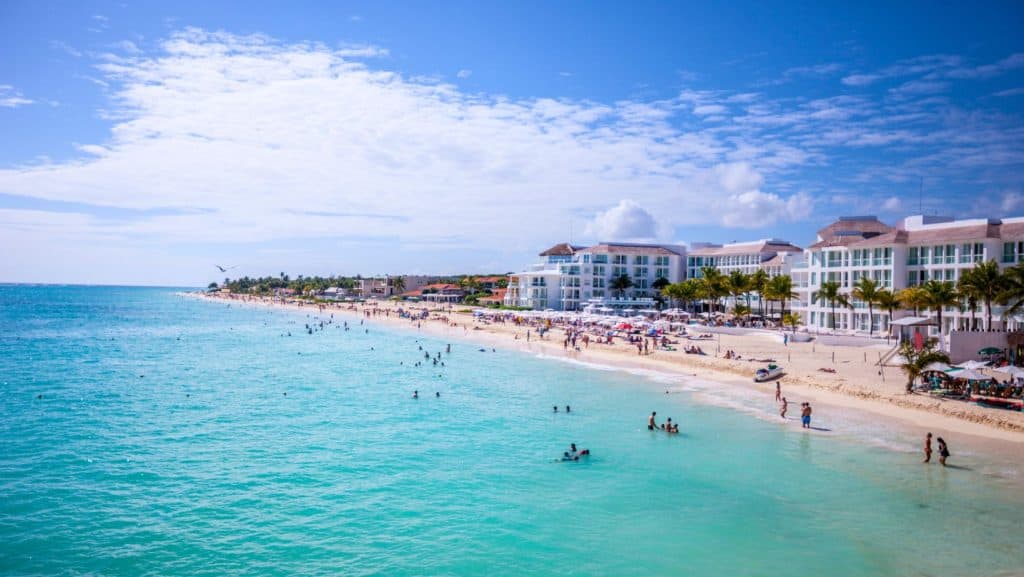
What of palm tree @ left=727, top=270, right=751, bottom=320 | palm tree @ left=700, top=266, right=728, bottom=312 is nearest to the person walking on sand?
palm tree @ left=727, top=270, right=751, bottom=320

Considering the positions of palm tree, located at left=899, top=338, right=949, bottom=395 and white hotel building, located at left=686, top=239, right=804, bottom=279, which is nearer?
palm tree, located at left=899, top=338, right=949, bottom=395

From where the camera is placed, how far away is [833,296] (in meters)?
48.3

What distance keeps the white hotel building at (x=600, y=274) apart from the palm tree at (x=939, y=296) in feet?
148

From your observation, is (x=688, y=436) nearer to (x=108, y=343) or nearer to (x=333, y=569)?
(x=333, y=569)

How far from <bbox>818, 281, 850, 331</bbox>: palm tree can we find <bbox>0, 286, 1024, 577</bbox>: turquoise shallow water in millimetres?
22016

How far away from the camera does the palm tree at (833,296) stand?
48.3 m

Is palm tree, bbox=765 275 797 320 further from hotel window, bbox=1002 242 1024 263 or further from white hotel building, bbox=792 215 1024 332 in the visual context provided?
hotel window, bbox=1002 242 1024 263

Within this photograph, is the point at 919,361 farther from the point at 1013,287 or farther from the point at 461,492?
the point at 461,492

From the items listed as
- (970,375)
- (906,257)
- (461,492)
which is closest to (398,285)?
(906,257)

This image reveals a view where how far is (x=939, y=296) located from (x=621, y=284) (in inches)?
1863

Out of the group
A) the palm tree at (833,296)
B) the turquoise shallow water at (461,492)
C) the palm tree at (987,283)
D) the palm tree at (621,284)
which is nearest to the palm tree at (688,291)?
the palm tree at (621,284)

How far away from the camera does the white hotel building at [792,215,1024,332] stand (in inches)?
1613

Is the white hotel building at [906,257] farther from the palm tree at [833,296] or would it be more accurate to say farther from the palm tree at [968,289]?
the palm tree at [968,289]

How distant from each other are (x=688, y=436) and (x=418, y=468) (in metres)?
10.6
